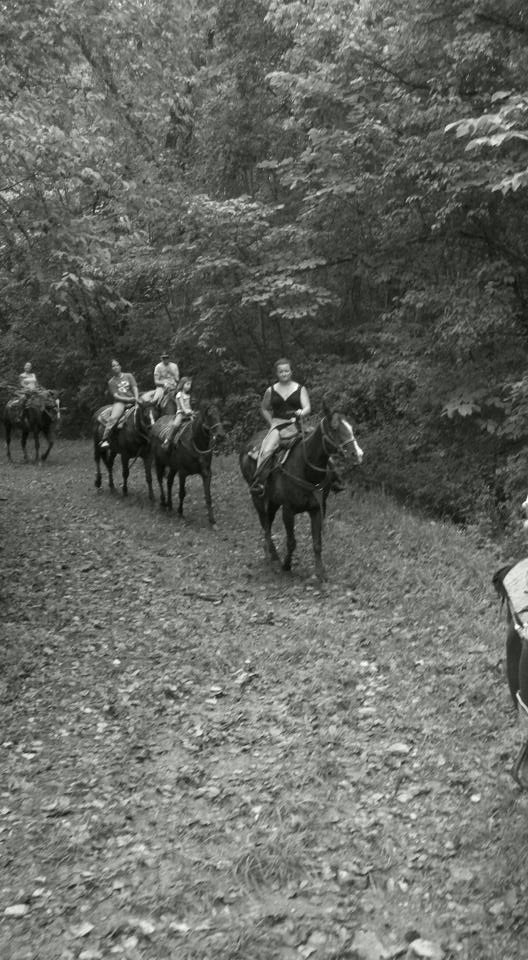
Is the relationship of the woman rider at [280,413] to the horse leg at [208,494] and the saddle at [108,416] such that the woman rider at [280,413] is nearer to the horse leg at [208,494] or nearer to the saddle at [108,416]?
the horse leg at [208,494]

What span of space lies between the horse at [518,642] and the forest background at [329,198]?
448 cm

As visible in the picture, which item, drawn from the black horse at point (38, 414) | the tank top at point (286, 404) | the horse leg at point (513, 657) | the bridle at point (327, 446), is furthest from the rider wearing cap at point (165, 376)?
the horse leg at point (513, 657)

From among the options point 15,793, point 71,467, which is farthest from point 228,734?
point 71,467

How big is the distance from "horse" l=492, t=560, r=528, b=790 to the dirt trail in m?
0.46

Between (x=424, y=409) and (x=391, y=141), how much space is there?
447cm

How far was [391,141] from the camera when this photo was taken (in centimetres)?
1243

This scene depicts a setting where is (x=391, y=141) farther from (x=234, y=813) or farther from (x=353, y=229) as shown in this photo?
(x=234, y=813)

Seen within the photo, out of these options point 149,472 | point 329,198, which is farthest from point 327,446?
point 149,472

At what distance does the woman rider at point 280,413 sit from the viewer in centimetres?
1022

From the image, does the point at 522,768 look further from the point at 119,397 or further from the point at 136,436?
the point at 119,397

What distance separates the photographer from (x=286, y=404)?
1040 cm

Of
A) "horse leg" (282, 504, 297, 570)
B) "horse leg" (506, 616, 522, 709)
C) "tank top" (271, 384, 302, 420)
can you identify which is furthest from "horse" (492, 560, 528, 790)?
"tank top" (271, 384, 302, 420)

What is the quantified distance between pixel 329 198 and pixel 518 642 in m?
10.9

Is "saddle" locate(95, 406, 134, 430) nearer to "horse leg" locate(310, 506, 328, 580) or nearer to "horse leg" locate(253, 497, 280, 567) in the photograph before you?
"horse leg" locate(253, 497, 280, 567)
